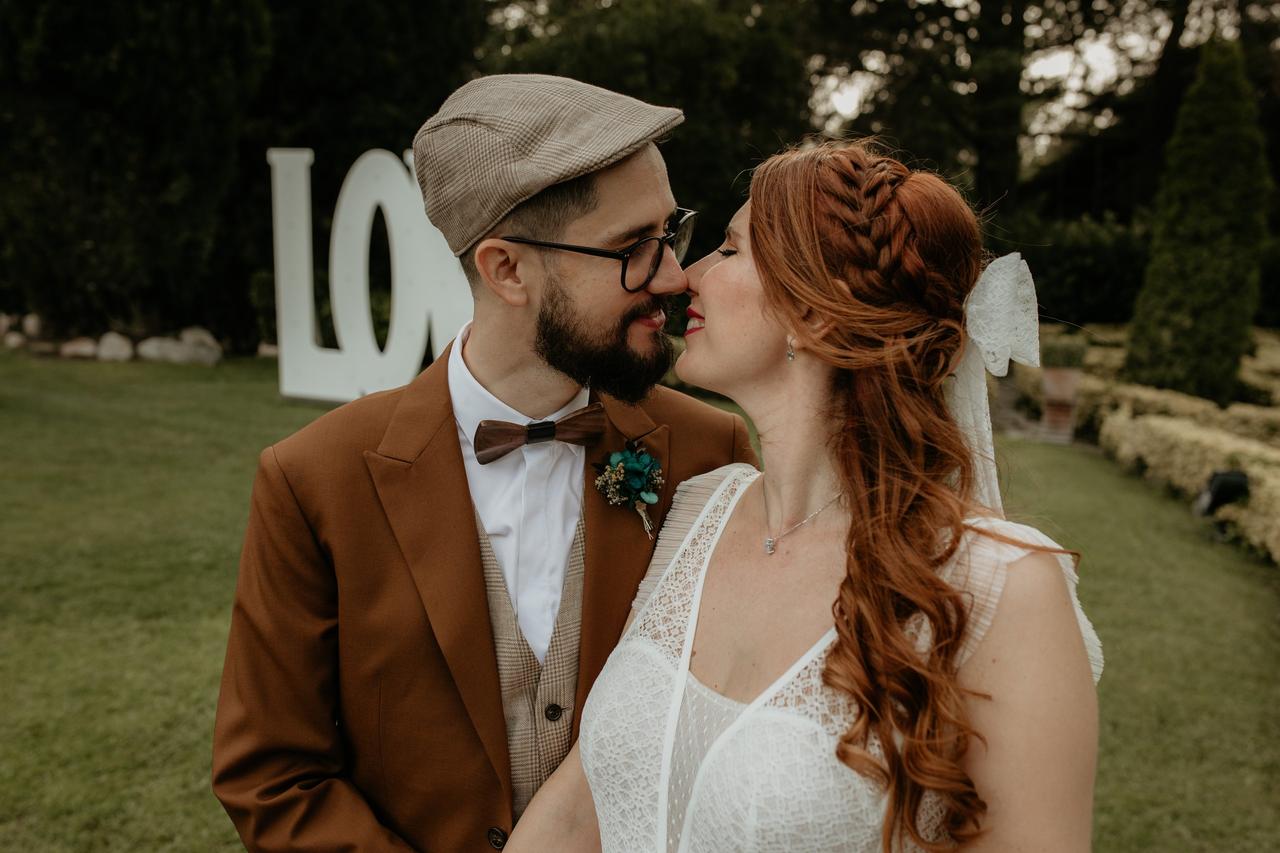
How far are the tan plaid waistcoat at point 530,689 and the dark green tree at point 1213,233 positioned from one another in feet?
45.5

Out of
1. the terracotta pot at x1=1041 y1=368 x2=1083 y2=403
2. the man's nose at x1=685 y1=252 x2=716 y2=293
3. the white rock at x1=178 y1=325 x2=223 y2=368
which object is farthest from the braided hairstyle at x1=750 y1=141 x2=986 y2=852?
the white rock at x1=178 y1=325 x2=223 y2=368

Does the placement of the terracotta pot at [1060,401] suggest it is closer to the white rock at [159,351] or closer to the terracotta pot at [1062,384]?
the terracotta pot at [1062,384]

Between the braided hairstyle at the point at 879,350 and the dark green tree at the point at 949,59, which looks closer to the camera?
the braided hairstyle at the point at 879,350

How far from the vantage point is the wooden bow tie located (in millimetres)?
2076

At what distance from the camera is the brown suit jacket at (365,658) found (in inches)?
75.3

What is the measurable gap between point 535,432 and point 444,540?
30 centimetres

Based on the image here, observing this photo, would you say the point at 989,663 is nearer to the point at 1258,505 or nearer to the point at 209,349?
the point at 1258,505

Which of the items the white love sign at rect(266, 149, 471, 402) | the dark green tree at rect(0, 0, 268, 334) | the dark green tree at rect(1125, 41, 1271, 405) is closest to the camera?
the white love sign at rect(266, 149, 471, 402)

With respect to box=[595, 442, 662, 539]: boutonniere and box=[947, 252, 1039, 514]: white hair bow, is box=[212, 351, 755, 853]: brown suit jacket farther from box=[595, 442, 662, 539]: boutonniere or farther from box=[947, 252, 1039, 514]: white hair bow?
box=[947, 252, 1039, 514]: white hair bow

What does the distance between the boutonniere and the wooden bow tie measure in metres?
→ 0.08

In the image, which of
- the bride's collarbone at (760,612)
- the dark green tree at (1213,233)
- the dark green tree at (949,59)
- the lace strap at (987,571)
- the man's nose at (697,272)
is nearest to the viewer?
the lace strap at (987,571)

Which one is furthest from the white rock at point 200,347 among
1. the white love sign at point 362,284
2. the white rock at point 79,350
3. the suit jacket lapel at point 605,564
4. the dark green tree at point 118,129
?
the suit jacket lapel at point 605,564

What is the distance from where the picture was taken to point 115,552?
6434mm

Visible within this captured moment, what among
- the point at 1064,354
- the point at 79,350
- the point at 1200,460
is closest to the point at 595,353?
the point at 1200,460
